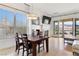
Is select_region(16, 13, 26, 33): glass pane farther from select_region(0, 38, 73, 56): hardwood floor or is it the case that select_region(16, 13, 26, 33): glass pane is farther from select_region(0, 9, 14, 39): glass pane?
select_region(0, 38, 73, 56): hardwood floor

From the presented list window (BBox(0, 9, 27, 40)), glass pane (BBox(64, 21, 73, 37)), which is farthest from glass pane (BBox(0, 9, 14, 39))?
glass pane (BBox(64, 21, 73, 37))

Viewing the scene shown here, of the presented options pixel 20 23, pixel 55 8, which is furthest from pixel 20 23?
pixel 55 8

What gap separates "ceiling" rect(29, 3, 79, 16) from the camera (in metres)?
1.90

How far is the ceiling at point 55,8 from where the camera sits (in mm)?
1897

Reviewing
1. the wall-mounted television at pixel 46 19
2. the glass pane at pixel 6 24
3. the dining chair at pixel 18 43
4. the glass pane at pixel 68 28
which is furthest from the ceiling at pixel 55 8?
the dining chair at pixel 18 43

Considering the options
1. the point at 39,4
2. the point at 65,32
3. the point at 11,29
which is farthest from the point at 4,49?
the point at 65,32

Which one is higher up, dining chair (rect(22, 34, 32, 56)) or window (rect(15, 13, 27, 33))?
window (rect(15, 13, 27, 33))

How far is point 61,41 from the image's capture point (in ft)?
6.55

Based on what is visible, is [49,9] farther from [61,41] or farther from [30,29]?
[61,41]

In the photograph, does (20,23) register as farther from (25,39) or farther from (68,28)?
(68,28)

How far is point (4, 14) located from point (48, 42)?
1.03 metres

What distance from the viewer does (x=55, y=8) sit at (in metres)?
1.96

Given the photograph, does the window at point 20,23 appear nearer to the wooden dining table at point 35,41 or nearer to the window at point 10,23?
the window at point 10,23

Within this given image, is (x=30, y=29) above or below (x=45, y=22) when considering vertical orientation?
below
